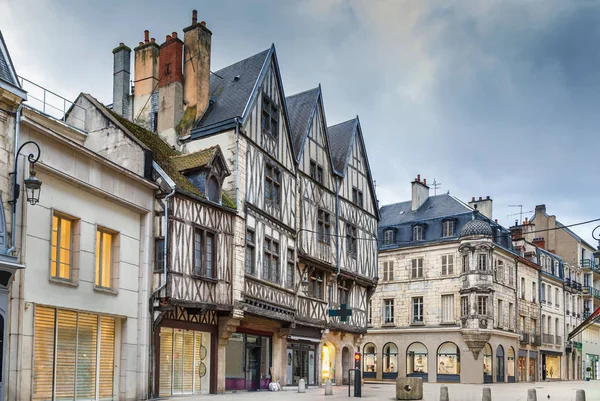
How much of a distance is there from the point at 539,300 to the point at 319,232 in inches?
1007

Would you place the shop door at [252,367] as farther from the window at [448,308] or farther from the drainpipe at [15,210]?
the window at [448,308]

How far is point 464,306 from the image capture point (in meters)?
38.7

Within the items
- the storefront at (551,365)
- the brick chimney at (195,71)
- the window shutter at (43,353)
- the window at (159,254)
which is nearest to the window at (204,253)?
the window at (159,254)

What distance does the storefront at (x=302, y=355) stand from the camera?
79.7ft

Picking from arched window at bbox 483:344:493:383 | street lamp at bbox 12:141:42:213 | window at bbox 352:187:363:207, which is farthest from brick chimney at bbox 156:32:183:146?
arched window at bbox 483:344:493:383

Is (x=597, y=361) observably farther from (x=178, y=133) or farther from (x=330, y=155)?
(x=178, y=133)

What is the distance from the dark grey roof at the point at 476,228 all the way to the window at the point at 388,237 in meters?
4.73

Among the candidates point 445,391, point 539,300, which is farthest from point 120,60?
point 539,300

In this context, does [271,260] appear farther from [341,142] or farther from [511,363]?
[511,363]

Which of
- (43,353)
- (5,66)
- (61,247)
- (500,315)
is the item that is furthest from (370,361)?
(5,66)

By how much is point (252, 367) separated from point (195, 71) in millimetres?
8990

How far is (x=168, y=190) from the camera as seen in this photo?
1680 centimetres

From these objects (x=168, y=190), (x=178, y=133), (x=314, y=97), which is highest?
(x=314, y=97)

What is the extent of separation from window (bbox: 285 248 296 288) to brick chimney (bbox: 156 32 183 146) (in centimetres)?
503
